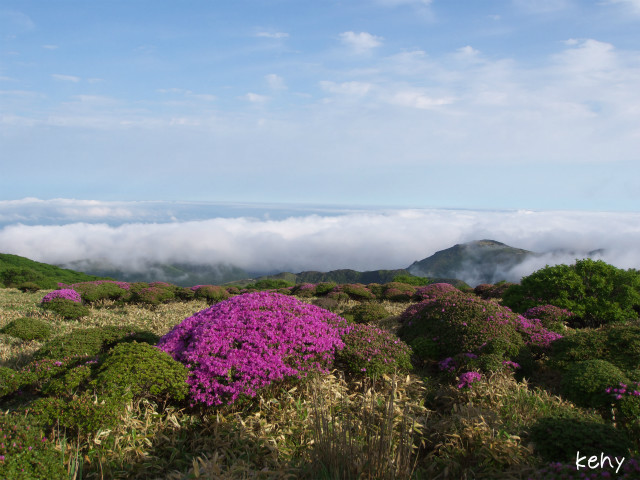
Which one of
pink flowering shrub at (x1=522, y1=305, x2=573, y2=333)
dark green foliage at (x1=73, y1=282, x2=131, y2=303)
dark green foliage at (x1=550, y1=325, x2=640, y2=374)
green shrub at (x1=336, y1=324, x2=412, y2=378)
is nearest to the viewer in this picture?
green shrub at (x1=336, y1=324, x2=412, y2=378)

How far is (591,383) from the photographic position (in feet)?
20.0

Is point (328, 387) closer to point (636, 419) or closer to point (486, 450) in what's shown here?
point (486, 450)

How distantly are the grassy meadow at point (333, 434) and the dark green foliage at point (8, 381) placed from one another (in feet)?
1.34

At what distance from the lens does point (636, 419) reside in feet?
17.9

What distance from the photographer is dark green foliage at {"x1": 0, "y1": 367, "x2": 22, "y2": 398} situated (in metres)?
6.40

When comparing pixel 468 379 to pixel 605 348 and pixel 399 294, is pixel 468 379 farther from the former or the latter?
pixel 399 294

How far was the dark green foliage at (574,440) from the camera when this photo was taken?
14.2 ft

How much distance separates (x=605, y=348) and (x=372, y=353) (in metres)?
4.41

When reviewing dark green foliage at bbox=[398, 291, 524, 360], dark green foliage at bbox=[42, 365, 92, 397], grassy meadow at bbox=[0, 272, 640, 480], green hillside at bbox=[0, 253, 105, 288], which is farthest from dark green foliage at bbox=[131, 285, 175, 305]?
green hillside at bbox=[0, 253, 105, 288]

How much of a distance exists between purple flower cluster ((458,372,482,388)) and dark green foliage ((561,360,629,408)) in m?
1.25

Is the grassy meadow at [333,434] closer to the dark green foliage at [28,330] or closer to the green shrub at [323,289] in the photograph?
the dark green foliage at [28,330]

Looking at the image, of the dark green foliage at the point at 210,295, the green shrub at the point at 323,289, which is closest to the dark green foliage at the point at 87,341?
the dark green foliage at the point at 210,295

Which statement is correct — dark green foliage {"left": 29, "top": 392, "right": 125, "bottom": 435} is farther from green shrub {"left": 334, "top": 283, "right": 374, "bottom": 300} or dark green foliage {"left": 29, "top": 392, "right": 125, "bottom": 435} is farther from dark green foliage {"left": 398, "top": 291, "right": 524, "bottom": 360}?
green shrub {"left": 334, "top": 283, "right": 374, "bottom": 300}

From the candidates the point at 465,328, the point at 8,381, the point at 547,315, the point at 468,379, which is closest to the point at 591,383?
the point at 468,379
